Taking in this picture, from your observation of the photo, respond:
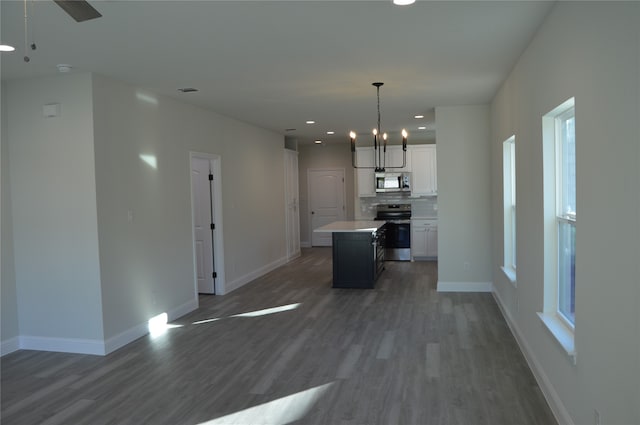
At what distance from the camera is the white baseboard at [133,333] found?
464 centimetres

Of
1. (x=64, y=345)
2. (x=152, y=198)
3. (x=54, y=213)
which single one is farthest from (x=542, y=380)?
(x=54, y=213)

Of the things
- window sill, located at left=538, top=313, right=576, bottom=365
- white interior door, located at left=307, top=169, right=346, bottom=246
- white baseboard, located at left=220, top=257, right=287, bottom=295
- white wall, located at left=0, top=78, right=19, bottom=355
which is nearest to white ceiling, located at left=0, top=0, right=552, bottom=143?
white wall, located at left=0, top=78, right=19, bottom=355

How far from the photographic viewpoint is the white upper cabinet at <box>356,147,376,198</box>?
33.3ft

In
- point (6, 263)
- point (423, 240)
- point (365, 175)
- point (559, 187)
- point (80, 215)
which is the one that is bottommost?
point (423, 240)

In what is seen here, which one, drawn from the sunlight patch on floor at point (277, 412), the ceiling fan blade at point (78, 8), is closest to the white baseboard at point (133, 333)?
the sunlight patch on floor at point (277, 412)

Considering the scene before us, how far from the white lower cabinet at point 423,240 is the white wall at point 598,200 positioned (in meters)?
6.18

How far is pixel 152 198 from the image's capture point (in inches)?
209

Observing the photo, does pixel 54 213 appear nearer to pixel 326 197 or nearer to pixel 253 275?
pixel 253 275

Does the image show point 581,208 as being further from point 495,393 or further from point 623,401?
point 495,393

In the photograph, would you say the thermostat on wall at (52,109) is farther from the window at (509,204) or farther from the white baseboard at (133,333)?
the window at (509,204)

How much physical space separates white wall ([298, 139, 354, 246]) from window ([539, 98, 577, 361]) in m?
8.51

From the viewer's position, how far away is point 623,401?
1945 mm

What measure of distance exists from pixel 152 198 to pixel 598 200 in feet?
14.5

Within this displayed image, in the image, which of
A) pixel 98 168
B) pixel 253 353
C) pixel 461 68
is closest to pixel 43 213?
pixel 98 168
